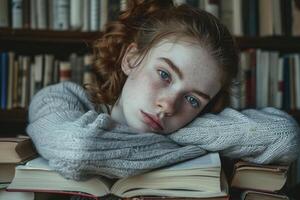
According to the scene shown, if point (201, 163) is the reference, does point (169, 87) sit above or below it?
above

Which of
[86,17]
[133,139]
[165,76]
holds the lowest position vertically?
[133,139]

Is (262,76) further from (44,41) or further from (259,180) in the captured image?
(44,41)

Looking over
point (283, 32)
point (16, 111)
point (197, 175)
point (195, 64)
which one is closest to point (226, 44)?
point (195, 64)

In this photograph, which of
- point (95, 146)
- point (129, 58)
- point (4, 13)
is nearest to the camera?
point (95, 146)

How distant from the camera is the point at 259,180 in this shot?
2.44 ft

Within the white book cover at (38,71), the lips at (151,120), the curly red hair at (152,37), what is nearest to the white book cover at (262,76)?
the curly red hair at (152,37)

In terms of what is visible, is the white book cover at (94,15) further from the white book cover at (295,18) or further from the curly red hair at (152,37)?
the white book cover at (295,18)

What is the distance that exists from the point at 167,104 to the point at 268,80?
1.85 feet

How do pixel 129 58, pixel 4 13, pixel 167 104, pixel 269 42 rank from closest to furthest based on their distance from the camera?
1. pixel 167 104
2. pixel 129 58
3. pixel 4 13
4. pixel 269 42

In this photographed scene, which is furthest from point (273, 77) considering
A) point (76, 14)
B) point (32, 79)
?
point (32, 79)

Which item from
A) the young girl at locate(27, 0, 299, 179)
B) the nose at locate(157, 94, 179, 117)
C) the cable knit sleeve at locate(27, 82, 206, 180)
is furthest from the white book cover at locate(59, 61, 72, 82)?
the nose at locate(157, 94, 179, 117)

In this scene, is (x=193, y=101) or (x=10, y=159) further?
(x=193, y=101)

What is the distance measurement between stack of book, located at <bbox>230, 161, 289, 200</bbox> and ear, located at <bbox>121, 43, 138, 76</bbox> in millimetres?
315

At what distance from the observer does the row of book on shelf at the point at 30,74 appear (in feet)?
3.84
